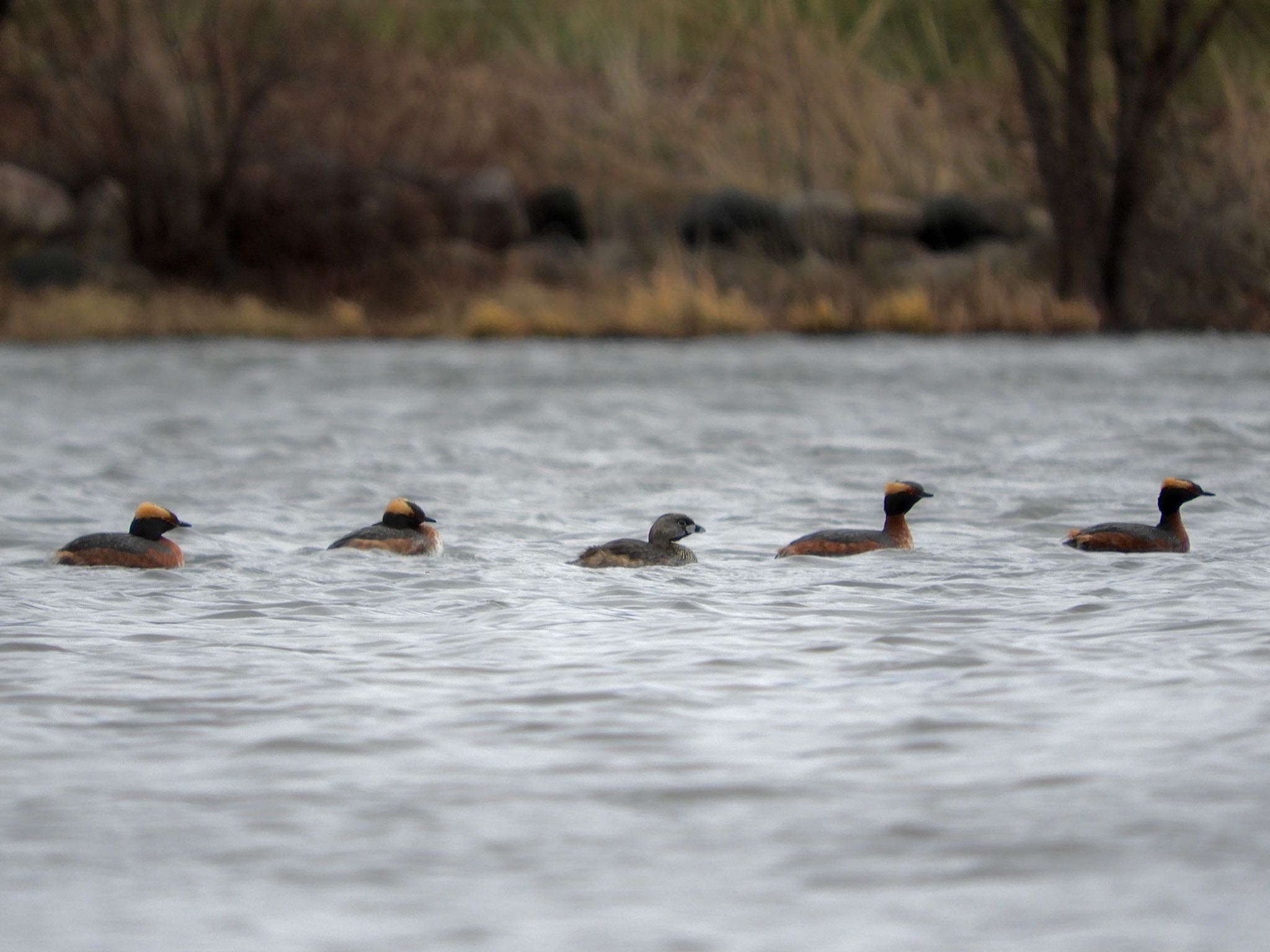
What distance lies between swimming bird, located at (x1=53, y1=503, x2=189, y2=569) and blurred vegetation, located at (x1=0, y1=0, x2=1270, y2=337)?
1475cm

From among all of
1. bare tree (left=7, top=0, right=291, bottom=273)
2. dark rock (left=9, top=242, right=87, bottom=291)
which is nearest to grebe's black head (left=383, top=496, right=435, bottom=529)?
bare tree (left=7, top=0, right=291, bottom=273)

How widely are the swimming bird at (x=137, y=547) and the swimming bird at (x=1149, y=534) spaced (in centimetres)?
426

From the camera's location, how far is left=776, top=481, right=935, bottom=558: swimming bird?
365 inches

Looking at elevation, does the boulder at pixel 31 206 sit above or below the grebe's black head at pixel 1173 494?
above

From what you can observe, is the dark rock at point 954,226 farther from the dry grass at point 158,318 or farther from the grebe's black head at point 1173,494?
the grebe's black head at point 1173,494

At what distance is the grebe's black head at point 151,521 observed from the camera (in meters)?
9.15

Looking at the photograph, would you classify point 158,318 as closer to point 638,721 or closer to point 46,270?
point 46,270

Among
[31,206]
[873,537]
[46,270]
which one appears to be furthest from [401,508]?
[31,206]

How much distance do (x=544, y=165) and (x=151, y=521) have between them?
82.6 feet

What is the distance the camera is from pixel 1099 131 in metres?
24.3

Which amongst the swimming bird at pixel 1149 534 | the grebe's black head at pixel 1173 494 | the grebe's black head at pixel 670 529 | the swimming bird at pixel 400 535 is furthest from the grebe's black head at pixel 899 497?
the swimming bird at pixel 400 535

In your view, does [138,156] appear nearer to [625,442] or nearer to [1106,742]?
[625,442]

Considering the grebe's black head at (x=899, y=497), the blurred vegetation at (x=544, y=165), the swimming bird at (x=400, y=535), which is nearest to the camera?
the swimming bird at (x=400, y=535)

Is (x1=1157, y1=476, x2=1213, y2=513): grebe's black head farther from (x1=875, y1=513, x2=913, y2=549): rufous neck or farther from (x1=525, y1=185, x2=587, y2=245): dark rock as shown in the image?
(x1=525, y1=185, x2=587, y2=245): dark rock
